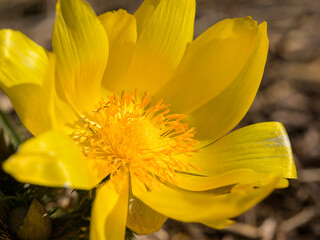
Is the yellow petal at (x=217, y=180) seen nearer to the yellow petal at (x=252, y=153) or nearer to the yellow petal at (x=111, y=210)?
the yellow petal at (x=252, y=153)

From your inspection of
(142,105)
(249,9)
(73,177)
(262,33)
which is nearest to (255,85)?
(262,33)

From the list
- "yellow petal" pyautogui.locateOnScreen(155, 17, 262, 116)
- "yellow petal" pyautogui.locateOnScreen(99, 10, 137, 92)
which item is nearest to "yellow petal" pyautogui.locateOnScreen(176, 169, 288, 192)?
"yellow petal" pyautogui.locateOnScreen(155, 17, 262, 116)

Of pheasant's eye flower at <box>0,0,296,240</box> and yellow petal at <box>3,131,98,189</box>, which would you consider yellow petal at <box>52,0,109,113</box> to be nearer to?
pheasant's eye flower at <box>0,0,296,240</box>

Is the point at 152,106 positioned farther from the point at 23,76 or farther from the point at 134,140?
the point at 23,76

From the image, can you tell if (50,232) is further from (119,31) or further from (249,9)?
(249,9)

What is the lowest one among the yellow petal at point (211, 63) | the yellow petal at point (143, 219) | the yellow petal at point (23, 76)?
the yellow petal at point (143, 219)

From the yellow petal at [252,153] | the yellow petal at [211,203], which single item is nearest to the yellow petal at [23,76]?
the yellow petal at [211,203]
